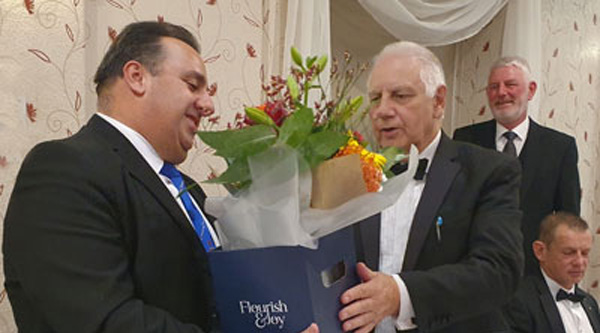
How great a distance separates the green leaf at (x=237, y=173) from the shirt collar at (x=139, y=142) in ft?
0.99

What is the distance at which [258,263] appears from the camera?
919mm

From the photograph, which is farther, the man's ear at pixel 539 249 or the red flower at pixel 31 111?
the man's ear at pixel 539 249

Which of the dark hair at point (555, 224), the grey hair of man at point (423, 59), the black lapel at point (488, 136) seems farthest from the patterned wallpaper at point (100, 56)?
the dark hair at point (555, 224)

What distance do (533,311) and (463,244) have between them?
1.44 m

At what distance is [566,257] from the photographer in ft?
8.82

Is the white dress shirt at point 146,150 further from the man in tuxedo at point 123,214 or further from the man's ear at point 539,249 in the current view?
the man's ear at point 539,249

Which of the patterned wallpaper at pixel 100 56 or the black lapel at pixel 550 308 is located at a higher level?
the patterned wallpaper at pixel 100 56

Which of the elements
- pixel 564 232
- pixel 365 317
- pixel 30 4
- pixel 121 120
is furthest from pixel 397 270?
pixel 564 232

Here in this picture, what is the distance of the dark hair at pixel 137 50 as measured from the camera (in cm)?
122

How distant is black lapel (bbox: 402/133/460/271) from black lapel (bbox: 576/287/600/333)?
1764 mm

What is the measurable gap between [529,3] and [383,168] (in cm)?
274

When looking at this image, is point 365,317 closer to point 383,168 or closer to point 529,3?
point 383,168

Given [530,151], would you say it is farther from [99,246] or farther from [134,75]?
[99,246]

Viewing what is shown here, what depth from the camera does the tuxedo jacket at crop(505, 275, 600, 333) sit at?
253 cm
